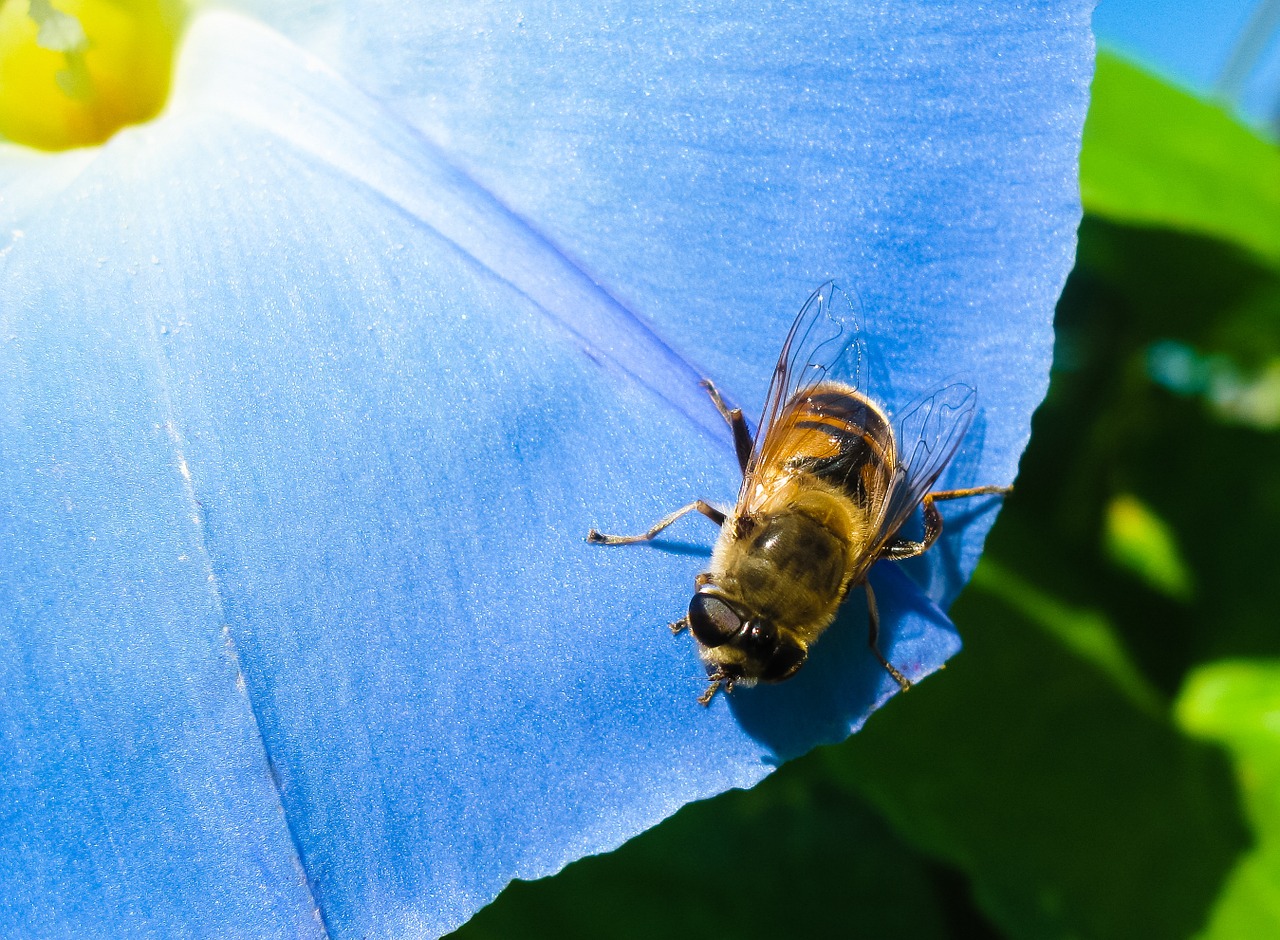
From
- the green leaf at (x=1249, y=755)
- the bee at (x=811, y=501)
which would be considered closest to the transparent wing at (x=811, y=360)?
the bee at (x=811, y=501)

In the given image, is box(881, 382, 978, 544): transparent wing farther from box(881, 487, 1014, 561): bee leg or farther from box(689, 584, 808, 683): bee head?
box(689, 584, 808, 683): bee head

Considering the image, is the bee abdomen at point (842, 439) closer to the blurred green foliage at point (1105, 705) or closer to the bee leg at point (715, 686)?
the bee leg at point (715, 686)

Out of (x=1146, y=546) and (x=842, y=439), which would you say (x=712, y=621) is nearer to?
(x=842, y=439)

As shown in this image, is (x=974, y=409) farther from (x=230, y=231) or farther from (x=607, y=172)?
(x=230, y=231)

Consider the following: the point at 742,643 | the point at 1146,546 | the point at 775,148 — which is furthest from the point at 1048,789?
the point at 775,148

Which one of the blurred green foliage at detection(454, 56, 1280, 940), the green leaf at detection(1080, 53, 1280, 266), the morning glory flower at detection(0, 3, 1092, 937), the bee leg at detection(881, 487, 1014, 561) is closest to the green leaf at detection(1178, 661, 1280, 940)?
the blurred green foliage at detection(454, 56, 1280, 940)

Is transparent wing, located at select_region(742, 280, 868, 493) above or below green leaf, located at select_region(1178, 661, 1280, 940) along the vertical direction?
above
